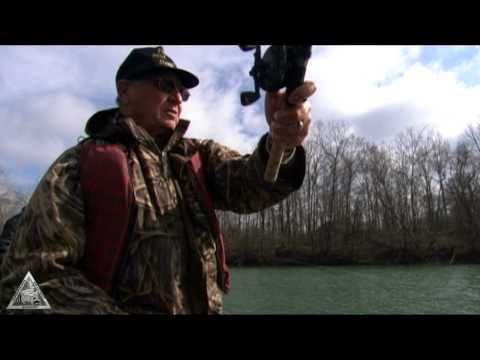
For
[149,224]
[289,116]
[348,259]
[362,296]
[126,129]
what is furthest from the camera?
[348,259]

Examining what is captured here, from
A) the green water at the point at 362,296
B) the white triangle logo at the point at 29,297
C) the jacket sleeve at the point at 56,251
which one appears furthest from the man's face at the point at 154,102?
the green water at the point at 362,296

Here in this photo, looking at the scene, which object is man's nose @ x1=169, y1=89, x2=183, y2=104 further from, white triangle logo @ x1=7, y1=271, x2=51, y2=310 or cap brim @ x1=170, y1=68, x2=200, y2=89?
white triangle logo @ x1=7, y1=271, x2=51, y2=310

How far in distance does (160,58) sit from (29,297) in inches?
55.9

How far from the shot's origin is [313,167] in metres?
42.4

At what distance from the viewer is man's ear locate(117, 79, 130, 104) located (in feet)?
7.36

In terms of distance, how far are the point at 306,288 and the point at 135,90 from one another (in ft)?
70.7

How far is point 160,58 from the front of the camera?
214 cm

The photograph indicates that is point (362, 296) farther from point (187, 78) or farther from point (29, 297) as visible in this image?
A: point (29, 297)

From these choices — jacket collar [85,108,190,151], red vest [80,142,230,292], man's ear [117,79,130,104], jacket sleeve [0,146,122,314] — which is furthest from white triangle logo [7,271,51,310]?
man's ear [117,79,130,104]

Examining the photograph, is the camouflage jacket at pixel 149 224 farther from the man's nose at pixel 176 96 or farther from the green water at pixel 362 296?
the green water at pixel 362 296

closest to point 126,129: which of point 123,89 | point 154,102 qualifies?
point 154,102

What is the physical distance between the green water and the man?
12.5 m
